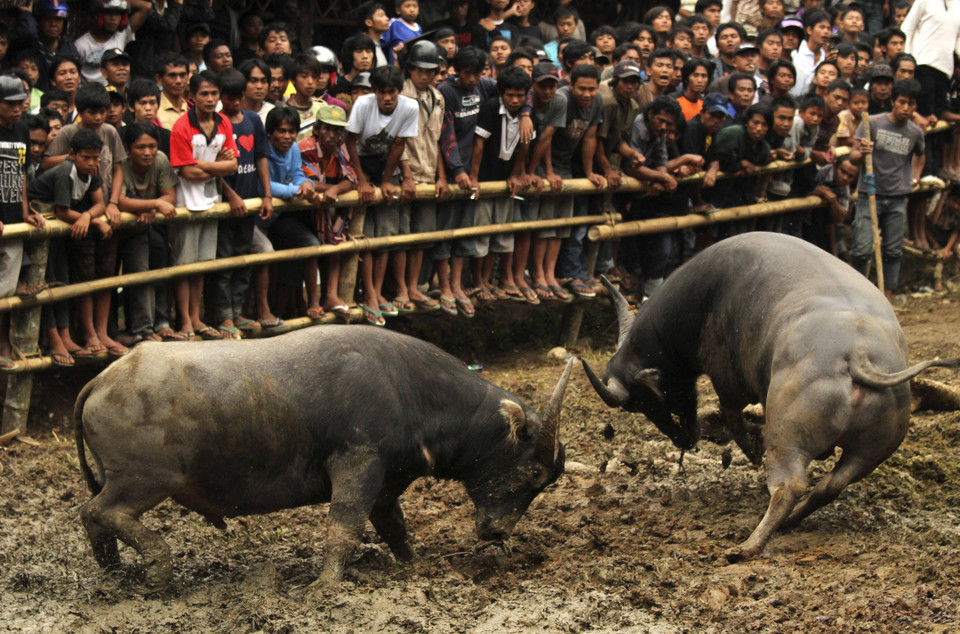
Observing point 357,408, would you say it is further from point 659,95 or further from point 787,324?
point 659,95

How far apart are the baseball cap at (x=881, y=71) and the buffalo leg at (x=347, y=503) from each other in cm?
857

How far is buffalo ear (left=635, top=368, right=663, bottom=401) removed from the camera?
6832mm

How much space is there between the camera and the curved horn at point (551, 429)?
5.53 meters

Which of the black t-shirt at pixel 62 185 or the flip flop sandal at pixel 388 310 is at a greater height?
the black t-shirt at pixel 62 185

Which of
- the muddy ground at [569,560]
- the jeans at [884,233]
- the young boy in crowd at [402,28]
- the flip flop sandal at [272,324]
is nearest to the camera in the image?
the muddy ground at [569,560]

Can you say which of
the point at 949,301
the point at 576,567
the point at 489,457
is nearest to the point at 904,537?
the point at 576,567

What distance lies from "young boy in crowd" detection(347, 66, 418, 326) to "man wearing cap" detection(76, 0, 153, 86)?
79.2 inches

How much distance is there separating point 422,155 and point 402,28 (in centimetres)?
209

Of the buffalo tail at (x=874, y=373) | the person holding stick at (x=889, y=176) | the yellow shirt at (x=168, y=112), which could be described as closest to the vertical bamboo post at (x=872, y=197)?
the person holding stick at (x=889, y=176)

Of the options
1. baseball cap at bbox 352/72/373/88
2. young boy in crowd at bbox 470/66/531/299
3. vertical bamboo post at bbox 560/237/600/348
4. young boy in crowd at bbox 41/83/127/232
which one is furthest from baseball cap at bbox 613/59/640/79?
young boy in crowd at bbox 41/83/127/232

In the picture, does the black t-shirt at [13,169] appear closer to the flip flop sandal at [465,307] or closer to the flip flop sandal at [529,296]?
the flip flop sandal at [465,307]

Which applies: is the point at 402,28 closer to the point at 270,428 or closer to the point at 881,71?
the point at 881,71

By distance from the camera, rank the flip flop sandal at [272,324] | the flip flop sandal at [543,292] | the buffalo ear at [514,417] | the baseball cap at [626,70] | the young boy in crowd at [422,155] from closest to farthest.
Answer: the buffalo ear at [514,417] → the flip flop sandal at [272,324] → the young boy in crowd at [422,155] → the baseball cap at [626,70] → the flip flop sandal at [543,292]

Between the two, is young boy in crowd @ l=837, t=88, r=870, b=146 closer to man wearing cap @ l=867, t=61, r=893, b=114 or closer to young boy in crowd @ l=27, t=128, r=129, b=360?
man wearing cap @ l=867, t=61, r=893, b=114
